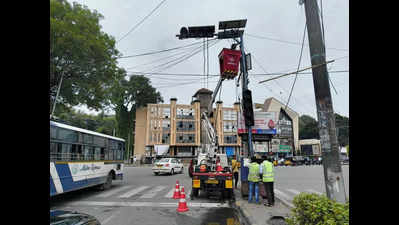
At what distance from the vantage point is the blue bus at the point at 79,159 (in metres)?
8.28

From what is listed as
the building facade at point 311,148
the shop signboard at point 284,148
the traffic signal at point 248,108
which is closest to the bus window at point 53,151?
the traffic signal at point 248,108

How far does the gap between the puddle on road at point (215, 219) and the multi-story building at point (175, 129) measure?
40.8m

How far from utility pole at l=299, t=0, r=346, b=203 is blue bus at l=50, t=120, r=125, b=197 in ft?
27.5

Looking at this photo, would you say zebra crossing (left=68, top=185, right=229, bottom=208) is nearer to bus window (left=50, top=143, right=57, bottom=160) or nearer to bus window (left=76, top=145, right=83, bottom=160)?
bus window (left=76, top=145, right=83, bottom=160)

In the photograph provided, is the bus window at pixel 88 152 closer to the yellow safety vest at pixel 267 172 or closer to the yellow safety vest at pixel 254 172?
the yellow safety vest at pixel 254 172

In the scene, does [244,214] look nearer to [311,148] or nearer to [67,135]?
[67,135]

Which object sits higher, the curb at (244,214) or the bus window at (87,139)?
the bus window at (87,139)

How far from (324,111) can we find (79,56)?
16940 millimetres

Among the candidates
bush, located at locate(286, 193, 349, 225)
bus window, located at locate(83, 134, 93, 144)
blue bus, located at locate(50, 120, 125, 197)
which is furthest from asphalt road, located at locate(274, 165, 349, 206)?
bus window, located at locate(83, 134, 93, 144)

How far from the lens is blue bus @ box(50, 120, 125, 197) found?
828 cm

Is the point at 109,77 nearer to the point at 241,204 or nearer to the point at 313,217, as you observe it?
the point at 241,204

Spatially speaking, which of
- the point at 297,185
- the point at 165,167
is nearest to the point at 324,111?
the point at 297,185

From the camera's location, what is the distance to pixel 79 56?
1670 centimetres
